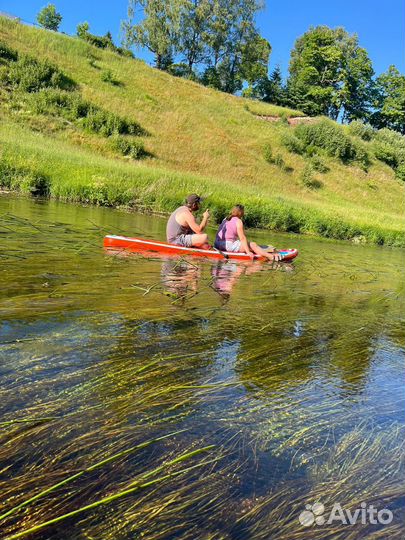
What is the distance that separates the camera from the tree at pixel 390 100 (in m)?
70.9

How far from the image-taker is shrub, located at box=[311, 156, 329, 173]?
41.7 m

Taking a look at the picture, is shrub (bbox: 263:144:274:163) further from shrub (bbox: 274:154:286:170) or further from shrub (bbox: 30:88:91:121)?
shrub (bbox: 30:88:91:121)

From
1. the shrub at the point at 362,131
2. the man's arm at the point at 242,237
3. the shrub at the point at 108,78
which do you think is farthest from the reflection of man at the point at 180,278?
the shrub at the point at 362,131

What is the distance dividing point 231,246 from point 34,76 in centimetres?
3014

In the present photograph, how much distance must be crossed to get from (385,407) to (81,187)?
16.1 meters

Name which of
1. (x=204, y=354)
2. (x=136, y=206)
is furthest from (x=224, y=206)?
(x=204, y=354)

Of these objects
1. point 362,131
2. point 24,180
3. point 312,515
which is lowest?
point 312,515

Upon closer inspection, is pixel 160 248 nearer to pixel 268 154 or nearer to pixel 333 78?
pixel 268 154

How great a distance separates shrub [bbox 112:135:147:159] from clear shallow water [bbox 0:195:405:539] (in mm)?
24777

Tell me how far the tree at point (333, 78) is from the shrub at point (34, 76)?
4184 cm

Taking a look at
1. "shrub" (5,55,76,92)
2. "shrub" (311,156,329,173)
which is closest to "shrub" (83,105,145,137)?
"shrub" (5,55,76,92)

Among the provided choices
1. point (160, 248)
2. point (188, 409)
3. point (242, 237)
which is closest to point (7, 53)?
point (160, 248)

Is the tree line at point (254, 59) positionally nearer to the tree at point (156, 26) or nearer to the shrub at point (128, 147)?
the tree at point (156, 26)

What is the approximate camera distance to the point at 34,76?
3428 centimetres
